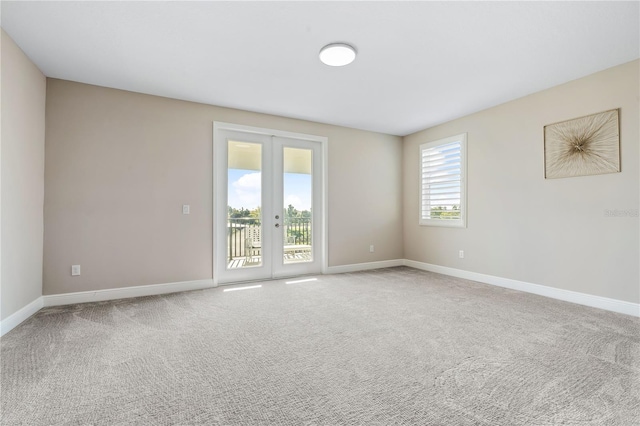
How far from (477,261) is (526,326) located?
1.94 m

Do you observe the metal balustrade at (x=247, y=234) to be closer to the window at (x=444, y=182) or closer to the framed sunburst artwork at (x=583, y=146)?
the window at (x=444, y=182)

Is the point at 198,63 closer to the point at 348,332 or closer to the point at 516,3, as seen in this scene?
the point at 516,3

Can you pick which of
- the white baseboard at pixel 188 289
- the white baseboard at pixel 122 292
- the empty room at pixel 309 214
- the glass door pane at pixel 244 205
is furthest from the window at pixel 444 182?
the white baseboard at pixel 122 292

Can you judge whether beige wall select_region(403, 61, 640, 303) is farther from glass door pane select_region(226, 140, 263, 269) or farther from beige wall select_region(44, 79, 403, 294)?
beige wall select_region(44, 79, 403, 294)

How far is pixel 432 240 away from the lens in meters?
5.37

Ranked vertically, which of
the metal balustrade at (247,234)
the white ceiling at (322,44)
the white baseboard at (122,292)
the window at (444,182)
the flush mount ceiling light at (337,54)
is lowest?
the white baseboard at (122,292)

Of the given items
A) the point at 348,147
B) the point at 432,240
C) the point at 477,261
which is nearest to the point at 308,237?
the point at 348,147

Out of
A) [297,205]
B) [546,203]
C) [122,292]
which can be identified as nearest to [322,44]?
[297,205]

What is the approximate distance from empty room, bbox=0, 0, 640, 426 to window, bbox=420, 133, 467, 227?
4 cm

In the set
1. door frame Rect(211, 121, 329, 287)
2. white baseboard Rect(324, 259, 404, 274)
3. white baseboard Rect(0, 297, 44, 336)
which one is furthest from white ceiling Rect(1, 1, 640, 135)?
white baseboard Rect(324, 259, 404, 274)

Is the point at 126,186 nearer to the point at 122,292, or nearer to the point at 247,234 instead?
the point at 122,292

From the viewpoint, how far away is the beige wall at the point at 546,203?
310cm

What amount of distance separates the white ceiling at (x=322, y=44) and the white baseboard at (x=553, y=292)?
8.38ft

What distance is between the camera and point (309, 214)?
5.07m
